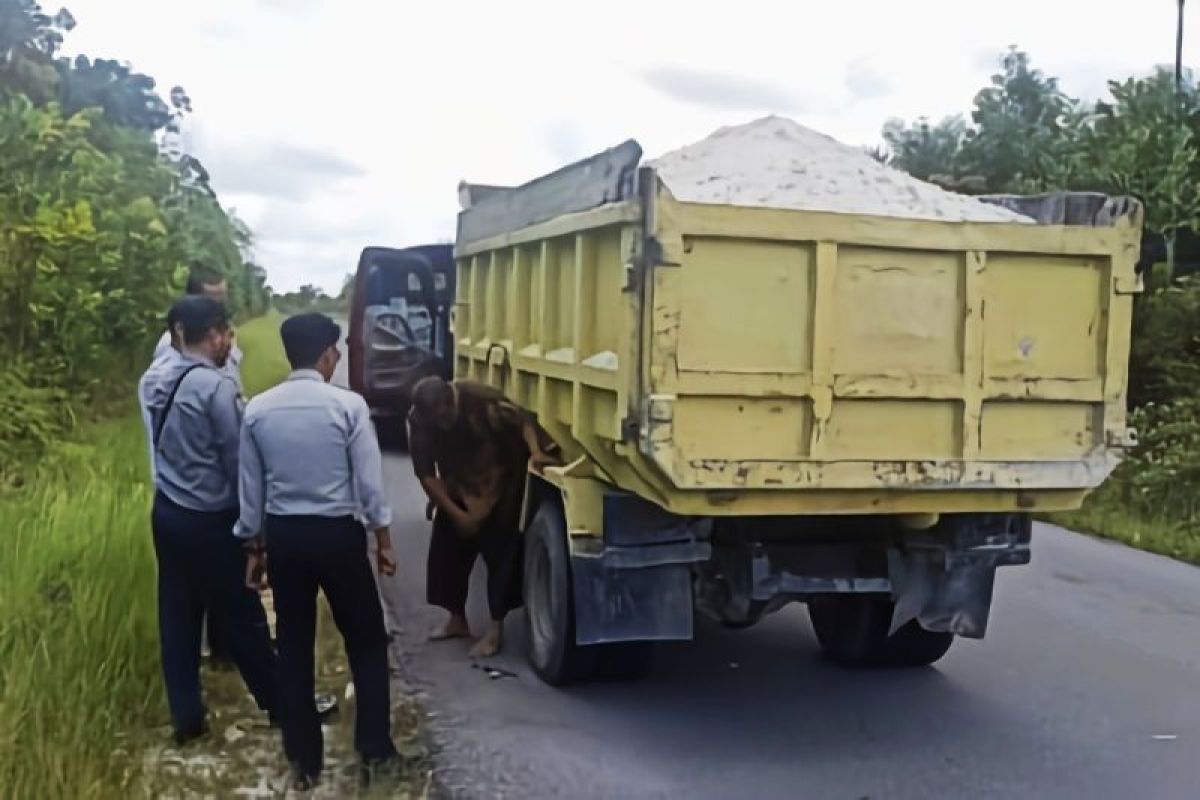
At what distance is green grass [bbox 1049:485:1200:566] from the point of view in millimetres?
10484

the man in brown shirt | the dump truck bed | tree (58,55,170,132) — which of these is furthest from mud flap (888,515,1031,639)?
tree (58,55,170,132)

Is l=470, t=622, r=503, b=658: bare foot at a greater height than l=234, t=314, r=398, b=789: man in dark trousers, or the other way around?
l=234, t=314, r=398, b=789: man in dark trousers

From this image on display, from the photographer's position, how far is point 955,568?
18.0 feet

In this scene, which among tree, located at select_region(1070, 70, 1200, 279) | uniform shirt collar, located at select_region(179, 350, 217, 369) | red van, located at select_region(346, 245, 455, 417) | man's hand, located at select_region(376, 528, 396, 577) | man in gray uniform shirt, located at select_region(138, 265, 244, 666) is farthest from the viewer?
tree, located at select_region(1070, 70, 1200, 279)

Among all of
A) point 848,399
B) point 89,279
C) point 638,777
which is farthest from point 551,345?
point 89,279

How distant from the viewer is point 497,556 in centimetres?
667

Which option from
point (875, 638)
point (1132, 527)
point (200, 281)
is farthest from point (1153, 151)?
point (200, 281)

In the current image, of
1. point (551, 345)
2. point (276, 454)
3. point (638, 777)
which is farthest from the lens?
point (551, 345)

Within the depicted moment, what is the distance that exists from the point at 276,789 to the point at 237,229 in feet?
154

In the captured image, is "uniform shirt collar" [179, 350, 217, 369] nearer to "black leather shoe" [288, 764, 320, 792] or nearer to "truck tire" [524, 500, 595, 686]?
"black leather shoe" [288, 764, 320, 792]

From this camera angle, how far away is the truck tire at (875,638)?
638 centimetres

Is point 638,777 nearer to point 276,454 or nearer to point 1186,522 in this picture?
point 276,454

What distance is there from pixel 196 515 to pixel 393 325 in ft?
33.2

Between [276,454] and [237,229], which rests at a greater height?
[237,229]
